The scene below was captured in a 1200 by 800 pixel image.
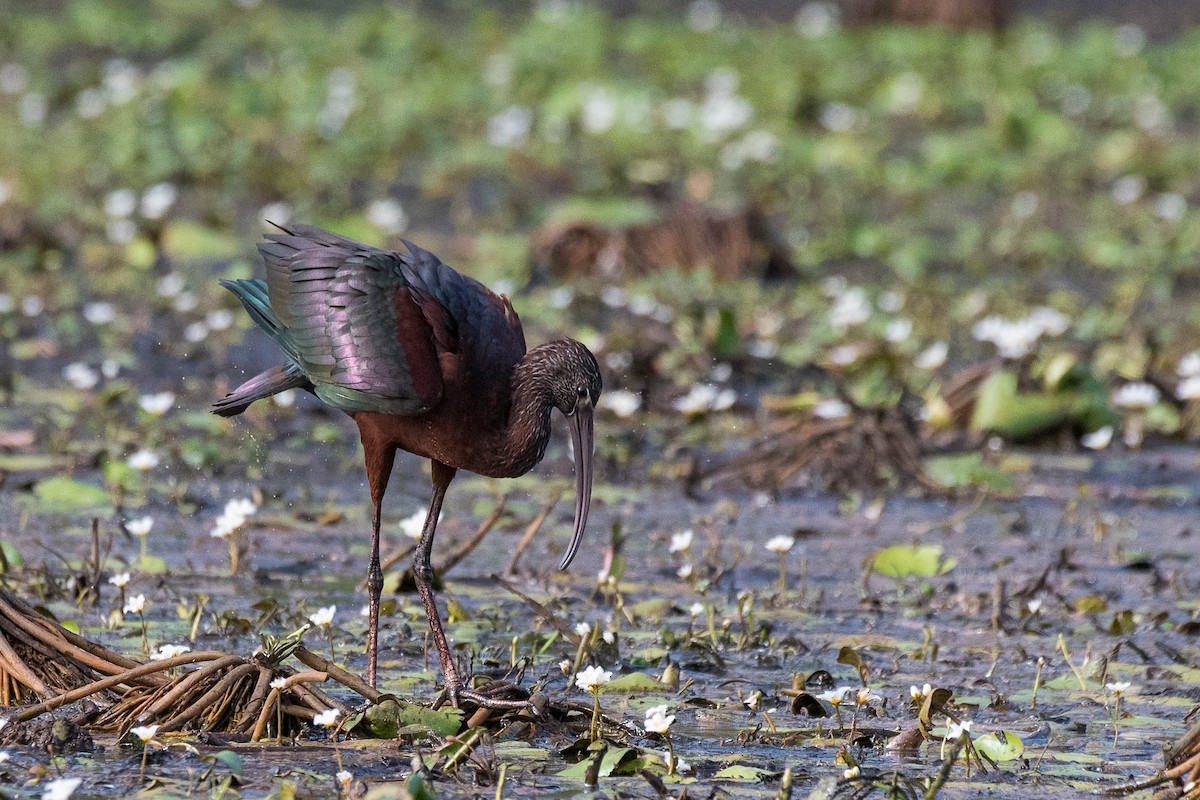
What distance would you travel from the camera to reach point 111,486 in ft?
21.1

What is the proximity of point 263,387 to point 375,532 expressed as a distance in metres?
0.46

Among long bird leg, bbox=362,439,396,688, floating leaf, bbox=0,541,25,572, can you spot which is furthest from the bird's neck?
floating leaf, bbox=0,541,25,572

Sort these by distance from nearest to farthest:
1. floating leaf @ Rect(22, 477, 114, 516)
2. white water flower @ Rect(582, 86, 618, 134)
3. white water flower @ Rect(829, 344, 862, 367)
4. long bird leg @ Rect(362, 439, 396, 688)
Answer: long bird leg @ Rect(362, 439, 396, 688), floating leaf @ Rect(22, 477, 114, 516), white water flower @ Rect(829, 344, 862, 367), white water flower @ Rect(582, 86, 618, 134)

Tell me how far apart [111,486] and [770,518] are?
7.02ft

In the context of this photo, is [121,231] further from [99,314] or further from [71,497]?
[71,497]

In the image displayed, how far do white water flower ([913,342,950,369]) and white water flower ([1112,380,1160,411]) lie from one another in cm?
69

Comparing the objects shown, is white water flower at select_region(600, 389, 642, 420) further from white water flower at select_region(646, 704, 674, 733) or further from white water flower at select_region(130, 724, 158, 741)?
white water flower at select_region(130, 724, 158, 741)

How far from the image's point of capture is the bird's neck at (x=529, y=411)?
4492 mm

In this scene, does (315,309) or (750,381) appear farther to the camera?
(750,381)

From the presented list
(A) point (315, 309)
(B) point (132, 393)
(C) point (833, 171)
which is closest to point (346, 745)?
(A) point (315, 309)

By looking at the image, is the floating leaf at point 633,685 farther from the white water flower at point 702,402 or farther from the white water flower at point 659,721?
the white water flower at point 702,402

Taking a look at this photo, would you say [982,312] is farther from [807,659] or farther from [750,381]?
[807,659]

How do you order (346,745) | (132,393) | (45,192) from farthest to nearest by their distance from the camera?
(45,192)
(132,393)
(346,745)

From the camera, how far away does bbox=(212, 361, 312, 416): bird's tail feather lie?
4961 millimetres
